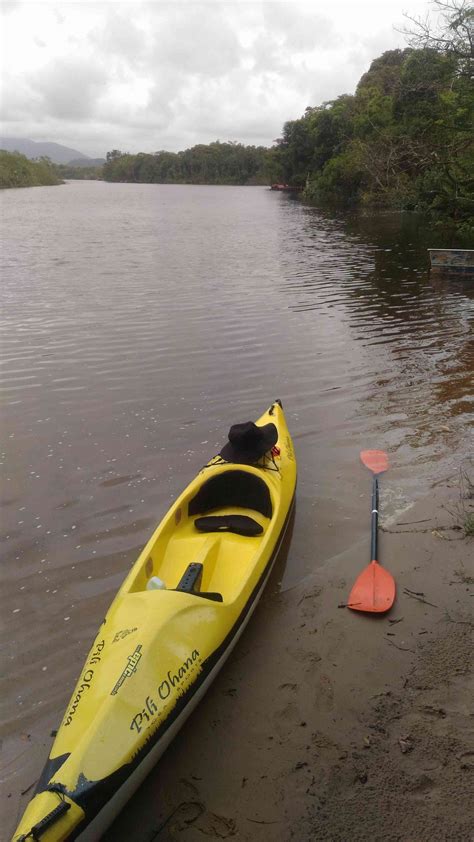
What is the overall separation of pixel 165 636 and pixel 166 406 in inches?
201

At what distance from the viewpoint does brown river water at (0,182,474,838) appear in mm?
4387

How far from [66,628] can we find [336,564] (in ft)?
7.51

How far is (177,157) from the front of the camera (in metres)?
140

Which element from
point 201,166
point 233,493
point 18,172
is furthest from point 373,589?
point 201,166

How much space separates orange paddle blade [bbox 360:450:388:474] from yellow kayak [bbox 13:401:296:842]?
48.5 inches

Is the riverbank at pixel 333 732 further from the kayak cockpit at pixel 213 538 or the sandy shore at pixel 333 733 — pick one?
the kayak cockpit at pixel 213 538

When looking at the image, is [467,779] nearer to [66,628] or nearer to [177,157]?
[66,628]

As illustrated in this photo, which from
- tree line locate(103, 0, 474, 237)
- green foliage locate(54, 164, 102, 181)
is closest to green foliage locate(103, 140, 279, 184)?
tree line locate(103, 0, 474, 237)

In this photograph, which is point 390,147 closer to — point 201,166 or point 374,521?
point 374,521

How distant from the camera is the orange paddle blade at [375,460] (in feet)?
20.0

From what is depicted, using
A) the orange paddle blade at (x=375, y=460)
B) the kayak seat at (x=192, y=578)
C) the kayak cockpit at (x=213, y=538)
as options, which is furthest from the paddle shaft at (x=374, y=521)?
the kayak seat at (x=192, y=578)

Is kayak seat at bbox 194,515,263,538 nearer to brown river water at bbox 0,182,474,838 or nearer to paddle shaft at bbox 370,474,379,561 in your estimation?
brown river water at bbox 0,182,474,838

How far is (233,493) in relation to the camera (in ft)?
17.0

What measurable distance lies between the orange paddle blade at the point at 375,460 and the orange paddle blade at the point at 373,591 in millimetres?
1833
